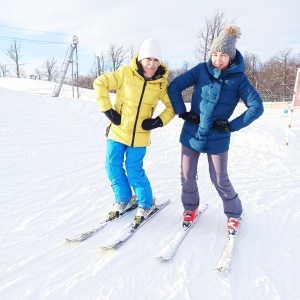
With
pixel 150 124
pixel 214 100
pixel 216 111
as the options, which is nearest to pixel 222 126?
pixel 216 111

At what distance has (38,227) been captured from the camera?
312 cm

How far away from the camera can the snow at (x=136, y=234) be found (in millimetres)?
2205

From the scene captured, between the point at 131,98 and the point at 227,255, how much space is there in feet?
5.54

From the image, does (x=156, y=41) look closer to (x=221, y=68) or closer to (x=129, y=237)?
(x=221, y=68)

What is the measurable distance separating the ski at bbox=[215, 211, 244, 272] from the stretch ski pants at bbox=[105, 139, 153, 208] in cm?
92

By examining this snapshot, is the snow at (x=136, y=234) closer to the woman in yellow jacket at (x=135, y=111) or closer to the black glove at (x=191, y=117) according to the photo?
the woman in yellow jacket at (x=135, y=111)

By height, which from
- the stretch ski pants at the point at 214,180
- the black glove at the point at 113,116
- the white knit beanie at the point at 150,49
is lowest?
the stretch ski pants at the point at 214,180

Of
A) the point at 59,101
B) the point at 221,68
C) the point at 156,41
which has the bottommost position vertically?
the point at 59,101

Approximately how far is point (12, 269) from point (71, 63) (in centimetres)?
2448

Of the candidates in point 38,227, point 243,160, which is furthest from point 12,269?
point 243,160

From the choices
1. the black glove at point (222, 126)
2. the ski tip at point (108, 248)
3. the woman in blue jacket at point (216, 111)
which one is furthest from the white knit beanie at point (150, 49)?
the ski tip at point (108, 248)

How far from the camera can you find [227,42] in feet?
8.91

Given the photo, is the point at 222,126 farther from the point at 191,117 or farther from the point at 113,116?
the point at 113,116

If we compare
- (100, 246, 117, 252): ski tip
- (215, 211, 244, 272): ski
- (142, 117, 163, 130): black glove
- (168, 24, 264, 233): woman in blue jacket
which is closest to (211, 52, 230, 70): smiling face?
(168, 24, 264, 233): woman in blue jacket
